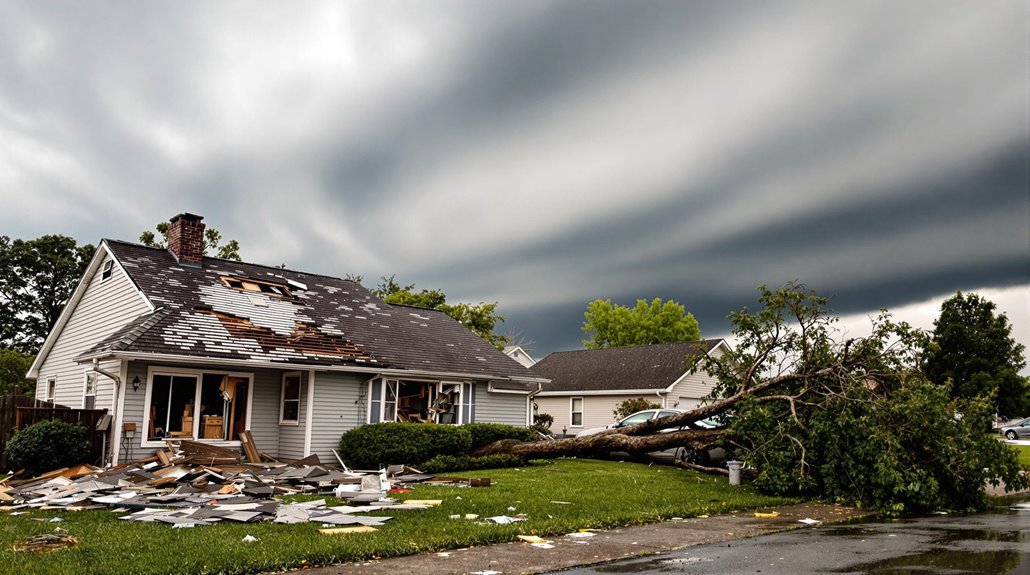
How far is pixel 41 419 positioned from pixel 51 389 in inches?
354

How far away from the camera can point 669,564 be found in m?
7.70

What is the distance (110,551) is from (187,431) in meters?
11.4

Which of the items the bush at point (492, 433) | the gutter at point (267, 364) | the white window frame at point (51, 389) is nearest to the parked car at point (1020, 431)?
the bush at point (492, 433)

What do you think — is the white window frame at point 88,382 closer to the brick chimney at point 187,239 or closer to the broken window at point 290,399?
the brick chimney at point 187,239

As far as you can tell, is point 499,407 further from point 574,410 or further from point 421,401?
point 574,410

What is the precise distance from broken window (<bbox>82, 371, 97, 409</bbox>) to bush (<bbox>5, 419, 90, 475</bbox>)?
3.44 m

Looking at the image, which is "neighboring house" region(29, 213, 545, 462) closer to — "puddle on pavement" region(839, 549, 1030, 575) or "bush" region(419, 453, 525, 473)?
"bush" region(419, 453, 525, 473)

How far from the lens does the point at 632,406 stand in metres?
35.0

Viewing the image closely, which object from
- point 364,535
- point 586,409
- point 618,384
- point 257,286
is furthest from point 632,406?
point 364,535

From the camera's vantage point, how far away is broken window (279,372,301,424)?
2033cm

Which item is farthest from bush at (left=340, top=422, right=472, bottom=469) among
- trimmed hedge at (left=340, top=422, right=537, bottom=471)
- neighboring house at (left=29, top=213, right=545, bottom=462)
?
neighboring house at (left=29, top=213, right=545, bottom=462)

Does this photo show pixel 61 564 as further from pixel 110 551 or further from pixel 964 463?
pixel 964 463

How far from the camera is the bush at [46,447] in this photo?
15.8 m

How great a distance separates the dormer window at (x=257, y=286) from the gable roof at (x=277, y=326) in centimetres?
4
